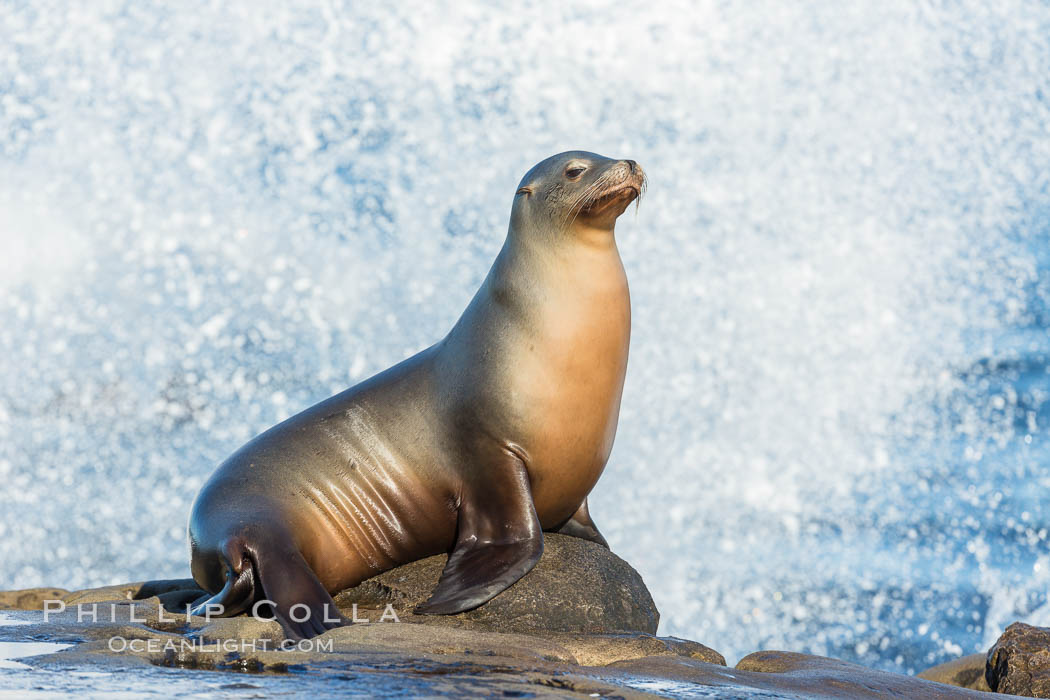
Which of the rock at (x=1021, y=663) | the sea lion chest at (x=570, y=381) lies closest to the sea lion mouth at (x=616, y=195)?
the sea lion chest at (x=570, y=381)

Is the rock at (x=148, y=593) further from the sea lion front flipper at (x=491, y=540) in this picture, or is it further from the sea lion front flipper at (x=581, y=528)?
the sea lion front flipper at (x=581, y=528)

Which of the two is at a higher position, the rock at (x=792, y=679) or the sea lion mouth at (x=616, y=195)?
the sea lion mouth at (x=616, y=195)

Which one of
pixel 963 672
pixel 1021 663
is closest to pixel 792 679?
pixel 1021 663

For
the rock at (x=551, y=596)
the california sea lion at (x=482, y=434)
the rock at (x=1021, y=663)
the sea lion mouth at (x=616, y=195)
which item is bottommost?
the rock at (x=1021, y=663)

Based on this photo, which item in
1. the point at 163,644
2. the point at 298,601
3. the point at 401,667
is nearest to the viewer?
the point at 401,667

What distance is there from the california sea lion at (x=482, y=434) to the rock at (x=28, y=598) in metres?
1.84

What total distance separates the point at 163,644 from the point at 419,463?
5.69ft

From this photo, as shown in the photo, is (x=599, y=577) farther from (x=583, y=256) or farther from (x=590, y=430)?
(x=583, y=256)

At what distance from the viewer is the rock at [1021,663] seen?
4.48 m

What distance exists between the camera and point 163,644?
10.1 ft

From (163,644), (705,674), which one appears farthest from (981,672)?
(163,644)

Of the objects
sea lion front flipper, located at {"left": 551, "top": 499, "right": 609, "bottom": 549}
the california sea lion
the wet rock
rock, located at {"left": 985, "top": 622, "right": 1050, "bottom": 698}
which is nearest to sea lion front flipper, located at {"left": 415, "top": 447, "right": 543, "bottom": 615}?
the california sea lion

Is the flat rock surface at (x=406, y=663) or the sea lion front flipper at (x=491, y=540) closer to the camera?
the flat rock surface at (x=406, y=663)

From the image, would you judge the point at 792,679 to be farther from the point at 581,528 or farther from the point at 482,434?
the point at 581,528
